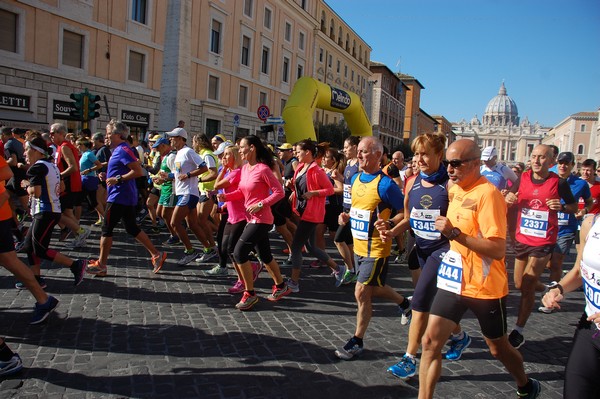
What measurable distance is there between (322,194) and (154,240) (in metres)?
4.47

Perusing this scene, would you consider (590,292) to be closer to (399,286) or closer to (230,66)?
(399,286)

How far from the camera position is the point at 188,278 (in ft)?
21.3

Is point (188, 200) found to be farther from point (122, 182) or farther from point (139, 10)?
point (139, 10)

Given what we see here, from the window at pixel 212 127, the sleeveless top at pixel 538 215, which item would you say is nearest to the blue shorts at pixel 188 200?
the sleeveless top at pixel 538 215

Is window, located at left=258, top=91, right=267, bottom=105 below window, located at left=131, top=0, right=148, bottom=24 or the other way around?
below

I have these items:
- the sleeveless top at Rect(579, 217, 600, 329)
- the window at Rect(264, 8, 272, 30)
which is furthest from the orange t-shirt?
the window at Rect(264, 8, 272, 30)

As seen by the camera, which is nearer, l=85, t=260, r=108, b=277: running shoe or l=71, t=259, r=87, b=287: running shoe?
l=71, t=259, r=87, b=287: running shoe

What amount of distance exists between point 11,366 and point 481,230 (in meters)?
3.42

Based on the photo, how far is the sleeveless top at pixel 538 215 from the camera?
16.6 ft

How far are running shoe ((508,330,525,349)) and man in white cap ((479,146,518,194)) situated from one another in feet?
6.07

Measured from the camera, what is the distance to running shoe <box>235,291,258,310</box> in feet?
17.1

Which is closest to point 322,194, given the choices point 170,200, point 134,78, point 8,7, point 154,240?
point 170,200

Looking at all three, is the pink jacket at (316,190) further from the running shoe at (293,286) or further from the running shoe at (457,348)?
the running shoe at (457,348)

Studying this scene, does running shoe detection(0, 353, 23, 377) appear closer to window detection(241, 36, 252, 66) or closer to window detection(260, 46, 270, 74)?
window detection(241, 36, 252, 66)
